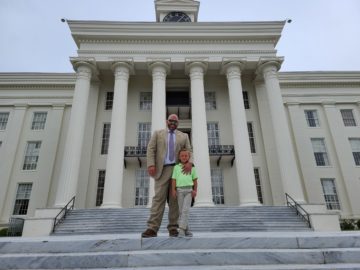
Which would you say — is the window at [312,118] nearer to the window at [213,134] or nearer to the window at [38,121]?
the window at [213,134]

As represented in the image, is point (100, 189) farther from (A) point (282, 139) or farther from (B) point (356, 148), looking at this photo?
(B) point (356, 148)

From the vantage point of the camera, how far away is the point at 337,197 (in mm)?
20672

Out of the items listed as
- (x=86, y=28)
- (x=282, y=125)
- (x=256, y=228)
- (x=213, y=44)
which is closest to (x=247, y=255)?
(x=256, y=228)

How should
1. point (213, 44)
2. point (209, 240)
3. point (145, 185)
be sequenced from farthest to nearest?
point (213, 44), point (145, 185), point (209, 240)

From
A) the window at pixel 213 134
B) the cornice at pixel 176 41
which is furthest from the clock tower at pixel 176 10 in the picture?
the window at pixel 213 134

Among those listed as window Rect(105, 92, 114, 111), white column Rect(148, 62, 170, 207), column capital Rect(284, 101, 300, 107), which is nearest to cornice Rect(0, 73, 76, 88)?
window Rect(105, 92, 114, 111)

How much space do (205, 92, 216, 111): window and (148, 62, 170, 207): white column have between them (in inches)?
176

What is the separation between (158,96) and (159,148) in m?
12.7

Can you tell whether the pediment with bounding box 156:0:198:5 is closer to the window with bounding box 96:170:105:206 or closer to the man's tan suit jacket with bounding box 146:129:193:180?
the window with bounding box 96:170:105:206

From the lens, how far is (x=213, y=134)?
2044cm

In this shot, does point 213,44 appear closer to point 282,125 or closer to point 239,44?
point 239,44

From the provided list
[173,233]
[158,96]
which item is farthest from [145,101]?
[173,233]

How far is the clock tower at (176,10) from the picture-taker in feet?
84.1

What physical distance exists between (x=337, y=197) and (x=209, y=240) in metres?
21.1
